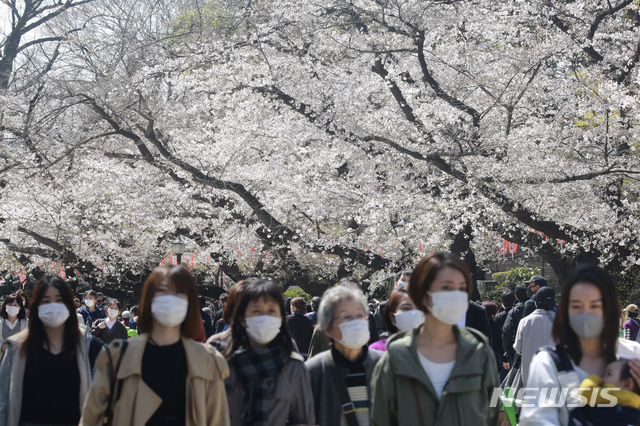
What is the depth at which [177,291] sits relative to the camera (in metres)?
3.48

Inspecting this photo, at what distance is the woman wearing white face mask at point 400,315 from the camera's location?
447 centimetres

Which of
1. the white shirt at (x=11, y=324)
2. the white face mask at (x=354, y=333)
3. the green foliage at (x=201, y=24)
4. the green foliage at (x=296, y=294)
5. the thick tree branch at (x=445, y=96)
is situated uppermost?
the green foliage at (x=201, y=24)

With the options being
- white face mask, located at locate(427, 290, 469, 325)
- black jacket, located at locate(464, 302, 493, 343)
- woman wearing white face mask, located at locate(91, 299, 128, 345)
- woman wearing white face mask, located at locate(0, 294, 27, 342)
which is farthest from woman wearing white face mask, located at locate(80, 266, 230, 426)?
woman wearing white face mask, located at locate(91, 299, 128, 345)

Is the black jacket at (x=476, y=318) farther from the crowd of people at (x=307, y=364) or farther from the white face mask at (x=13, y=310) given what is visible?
the white face mask at (x=13, y=310)

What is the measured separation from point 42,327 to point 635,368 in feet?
11.1

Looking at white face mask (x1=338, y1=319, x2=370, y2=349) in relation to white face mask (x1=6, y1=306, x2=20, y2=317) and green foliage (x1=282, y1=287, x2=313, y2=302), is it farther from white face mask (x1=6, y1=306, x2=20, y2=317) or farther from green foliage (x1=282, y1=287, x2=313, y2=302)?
green foliage (x1=282, y1=287, x2=313, y2=302)

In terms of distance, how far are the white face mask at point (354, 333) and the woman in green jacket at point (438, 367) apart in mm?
428

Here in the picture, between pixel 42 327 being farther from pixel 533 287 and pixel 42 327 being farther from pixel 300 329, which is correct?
pixel 533 287

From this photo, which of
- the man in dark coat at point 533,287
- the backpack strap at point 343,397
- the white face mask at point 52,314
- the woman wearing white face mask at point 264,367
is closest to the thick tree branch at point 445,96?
the man in dark coat at point 533,287

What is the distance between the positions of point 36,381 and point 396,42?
44.2 ft

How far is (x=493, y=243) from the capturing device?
74.1 ft

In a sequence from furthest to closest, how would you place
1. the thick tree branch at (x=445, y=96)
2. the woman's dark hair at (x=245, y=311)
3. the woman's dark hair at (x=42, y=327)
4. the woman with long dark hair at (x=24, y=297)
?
the thick tree branch at (x=445, y=96)
the woman with long dark hair at (x=24, y=297)
the woman's dark hair at (x=42, y=327)
the woman's dark hair at (x=245, y=311)

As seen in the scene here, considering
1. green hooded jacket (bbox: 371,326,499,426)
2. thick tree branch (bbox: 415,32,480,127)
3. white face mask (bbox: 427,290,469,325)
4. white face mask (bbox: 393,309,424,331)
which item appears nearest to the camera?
green hooded jacket (bbox: 371,326,499,426)

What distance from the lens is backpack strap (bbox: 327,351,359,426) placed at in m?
3.54
